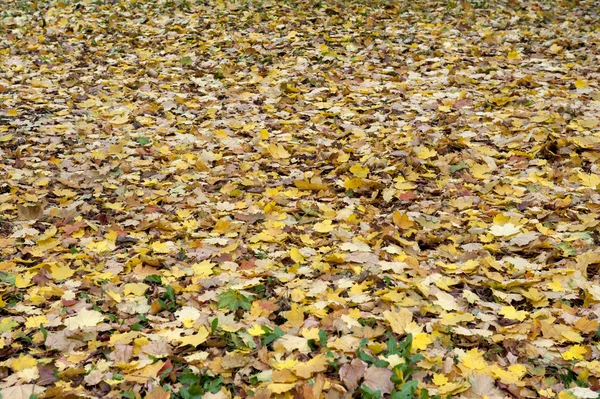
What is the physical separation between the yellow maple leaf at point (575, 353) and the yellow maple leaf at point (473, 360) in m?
0.34

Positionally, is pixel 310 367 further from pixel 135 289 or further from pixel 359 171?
pixel 359 171

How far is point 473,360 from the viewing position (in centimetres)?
250

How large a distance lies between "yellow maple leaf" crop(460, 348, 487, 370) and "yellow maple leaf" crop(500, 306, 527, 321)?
1.09ft

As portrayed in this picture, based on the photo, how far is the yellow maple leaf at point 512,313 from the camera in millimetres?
2785

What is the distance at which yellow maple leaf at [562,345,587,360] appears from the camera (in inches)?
98.3

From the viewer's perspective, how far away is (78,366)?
2.59 m

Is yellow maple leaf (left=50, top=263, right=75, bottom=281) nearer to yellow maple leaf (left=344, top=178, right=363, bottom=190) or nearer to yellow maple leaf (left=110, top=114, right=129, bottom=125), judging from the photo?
yellow maple leaf (left=344, top=178, right=363, bottom=190)

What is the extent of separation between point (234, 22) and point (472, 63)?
346 cm

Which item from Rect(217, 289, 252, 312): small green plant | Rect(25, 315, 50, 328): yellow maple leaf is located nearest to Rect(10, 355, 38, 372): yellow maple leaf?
Rect(25, 315, 50, 328): yellow maple leaf

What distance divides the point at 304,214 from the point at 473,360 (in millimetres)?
1732

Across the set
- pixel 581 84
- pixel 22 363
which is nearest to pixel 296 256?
pixel 22 363

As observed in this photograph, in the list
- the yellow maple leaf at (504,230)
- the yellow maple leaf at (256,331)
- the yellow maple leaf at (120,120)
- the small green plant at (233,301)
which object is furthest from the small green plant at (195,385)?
the yellow maple leaf at (120,120)

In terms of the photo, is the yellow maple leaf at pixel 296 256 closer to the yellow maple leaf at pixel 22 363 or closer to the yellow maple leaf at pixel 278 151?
the yellow maple leaf at pixel 22 363

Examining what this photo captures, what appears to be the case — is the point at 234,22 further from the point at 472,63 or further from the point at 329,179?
the point at 329,179
